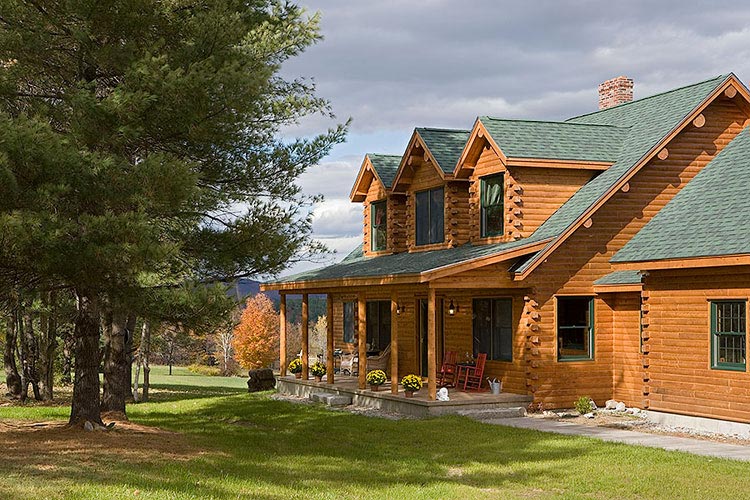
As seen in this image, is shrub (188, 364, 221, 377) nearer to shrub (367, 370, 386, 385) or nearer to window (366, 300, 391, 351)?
window (366, 300, 391, 351)

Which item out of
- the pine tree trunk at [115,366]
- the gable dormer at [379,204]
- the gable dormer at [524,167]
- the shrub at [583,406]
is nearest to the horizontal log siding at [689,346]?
the shrub at [583,406]

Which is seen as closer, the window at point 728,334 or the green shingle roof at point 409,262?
the window at point 728,334

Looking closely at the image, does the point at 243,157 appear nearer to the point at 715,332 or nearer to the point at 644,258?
the point at 644,258

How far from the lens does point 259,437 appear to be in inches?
639

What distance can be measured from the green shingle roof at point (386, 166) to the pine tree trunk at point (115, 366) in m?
9.39

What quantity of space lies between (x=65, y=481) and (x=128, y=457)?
6.95 ft

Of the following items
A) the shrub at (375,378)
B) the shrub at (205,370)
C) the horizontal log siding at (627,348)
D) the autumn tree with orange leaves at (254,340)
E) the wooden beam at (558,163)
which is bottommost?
the shrub at (205,370)

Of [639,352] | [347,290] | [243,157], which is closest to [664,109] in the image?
[639,352]

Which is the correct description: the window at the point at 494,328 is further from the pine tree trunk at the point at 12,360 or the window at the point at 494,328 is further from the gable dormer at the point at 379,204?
the pine tree trunk at the point at 12,360

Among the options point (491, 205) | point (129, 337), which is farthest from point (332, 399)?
point (491, 205)

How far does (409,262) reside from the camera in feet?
70.6

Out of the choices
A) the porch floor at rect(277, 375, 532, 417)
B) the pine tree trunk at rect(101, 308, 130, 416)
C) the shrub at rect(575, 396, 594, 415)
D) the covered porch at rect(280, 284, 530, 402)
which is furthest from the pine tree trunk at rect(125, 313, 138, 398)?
the shrub at rect(575, 396, 594, 415)

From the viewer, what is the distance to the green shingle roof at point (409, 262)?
62.6ft

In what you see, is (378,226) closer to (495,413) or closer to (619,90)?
(619,90)
